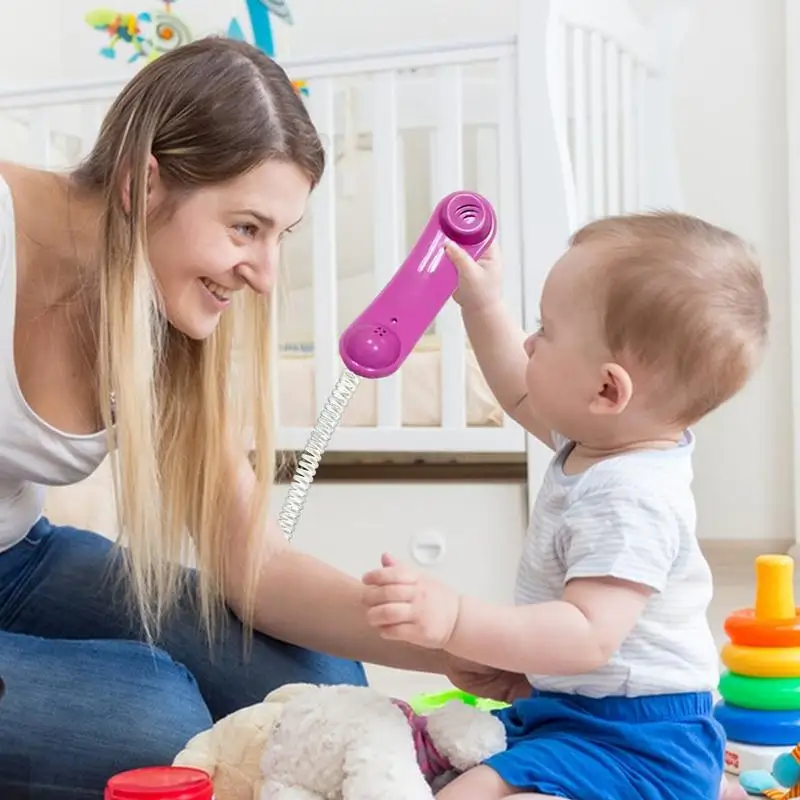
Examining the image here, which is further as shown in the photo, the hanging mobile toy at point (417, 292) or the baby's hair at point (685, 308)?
the hanging mobile toy at point (417, 292)

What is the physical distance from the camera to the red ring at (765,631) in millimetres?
1275

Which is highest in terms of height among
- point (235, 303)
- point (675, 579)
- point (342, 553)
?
point (235, 303)

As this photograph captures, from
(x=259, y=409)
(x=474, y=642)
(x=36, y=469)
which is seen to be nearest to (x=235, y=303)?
(x=259, y=409)

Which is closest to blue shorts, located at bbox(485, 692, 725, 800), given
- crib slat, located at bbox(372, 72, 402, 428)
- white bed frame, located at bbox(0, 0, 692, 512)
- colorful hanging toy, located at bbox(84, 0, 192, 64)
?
white bed frame, located at bbox(0, 0, 692, 512)

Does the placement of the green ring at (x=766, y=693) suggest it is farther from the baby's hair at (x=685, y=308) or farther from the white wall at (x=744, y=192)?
the white wall at (x=744, y=192)

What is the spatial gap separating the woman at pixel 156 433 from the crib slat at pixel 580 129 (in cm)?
121

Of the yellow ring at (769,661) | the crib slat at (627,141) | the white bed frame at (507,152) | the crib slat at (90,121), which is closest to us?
the yellow ring at (769,661)

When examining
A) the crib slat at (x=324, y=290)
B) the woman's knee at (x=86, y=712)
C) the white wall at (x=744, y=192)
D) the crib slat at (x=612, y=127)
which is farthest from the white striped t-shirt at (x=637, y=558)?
the white wall at (x=744, y=192)

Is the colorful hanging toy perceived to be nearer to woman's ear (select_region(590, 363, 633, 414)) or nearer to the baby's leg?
woman's ear (select_region(590, 363, 633, 414))

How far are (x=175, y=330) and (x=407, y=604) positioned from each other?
534mm

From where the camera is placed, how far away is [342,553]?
7.51 feet

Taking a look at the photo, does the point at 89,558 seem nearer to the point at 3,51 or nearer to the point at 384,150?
the point at 384,150

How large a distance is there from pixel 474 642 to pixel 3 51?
284 cm

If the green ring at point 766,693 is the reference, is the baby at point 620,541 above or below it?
above
